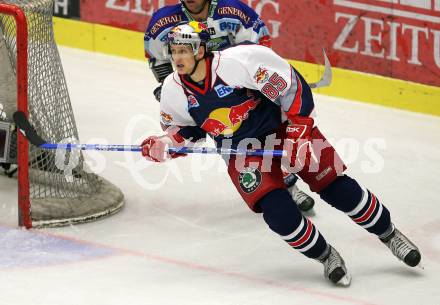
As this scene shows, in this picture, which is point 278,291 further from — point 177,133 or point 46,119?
point 46,119

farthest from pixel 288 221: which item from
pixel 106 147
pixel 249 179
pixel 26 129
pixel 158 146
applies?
pixel 26 129

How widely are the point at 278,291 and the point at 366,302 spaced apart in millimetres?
352

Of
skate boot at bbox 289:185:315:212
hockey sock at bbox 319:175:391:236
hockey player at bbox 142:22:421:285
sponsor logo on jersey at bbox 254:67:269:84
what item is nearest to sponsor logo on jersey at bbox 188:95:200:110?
hockey player at bbox 142:22:421:285

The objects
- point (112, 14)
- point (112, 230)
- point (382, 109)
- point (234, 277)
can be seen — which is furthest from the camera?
point (112, 14)

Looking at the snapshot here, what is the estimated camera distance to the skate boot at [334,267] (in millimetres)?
4785

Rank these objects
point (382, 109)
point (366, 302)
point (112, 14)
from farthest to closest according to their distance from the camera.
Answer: point (112, 14), point (382, 109), point (366, 302)

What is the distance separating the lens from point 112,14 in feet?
27.6

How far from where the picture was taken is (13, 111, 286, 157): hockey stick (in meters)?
4.82

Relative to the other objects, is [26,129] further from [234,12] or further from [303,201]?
[303,201]

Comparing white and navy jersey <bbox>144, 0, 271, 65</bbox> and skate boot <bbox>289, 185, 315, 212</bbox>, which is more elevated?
white and navy jersey <bbox>144, 0, 271, 65</bbox>

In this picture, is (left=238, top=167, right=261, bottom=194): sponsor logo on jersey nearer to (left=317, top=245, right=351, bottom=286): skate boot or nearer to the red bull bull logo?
the red bull bull logo

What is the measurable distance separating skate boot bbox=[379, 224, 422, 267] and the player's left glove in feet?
1.79

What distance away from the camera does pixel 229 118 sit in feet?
15.9

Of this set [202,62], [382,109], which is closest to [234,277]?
[202,62]
